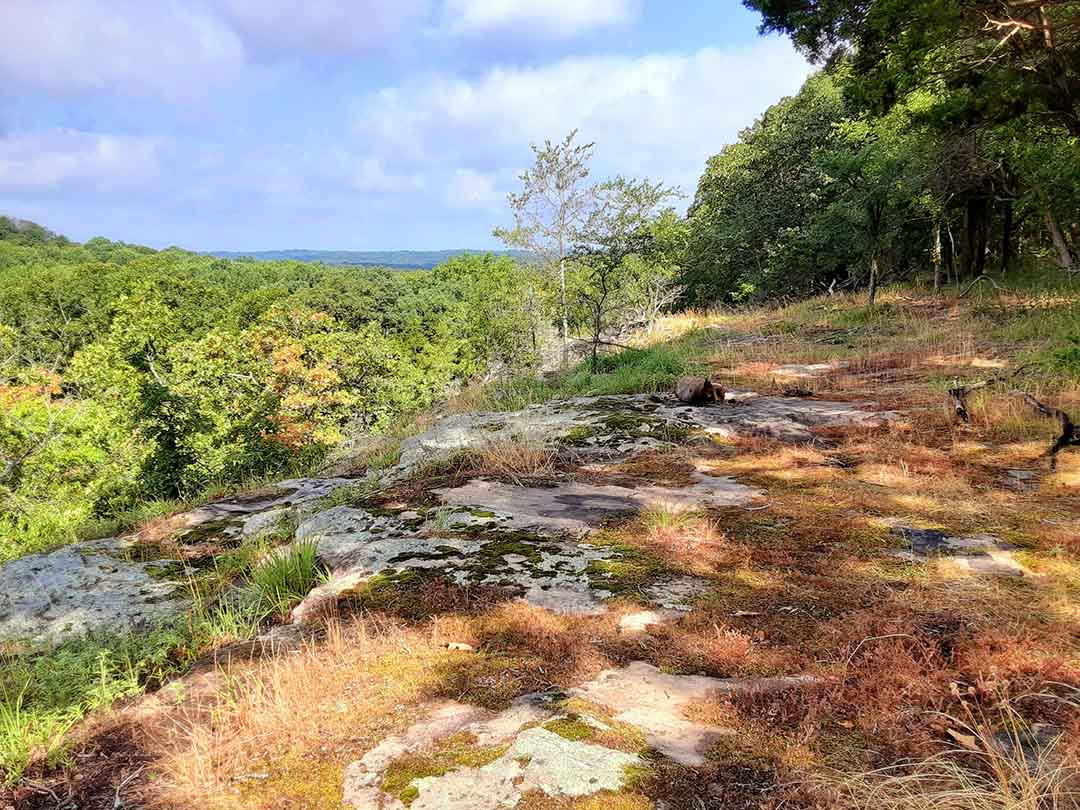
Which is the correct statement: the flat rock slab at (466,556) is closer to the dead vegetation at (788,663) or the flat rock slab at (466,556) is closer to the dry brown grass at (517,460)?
the dead vegetation at (788,663)

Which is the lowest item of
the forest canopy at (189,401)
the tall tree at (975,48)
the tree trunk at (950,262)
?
the forest canopy at (189,401)

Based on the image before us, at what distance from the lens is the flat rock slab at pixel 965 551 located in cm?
237

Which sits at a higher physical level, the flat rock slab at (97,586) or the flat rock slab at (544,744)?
the flat rock slab at (544,744)

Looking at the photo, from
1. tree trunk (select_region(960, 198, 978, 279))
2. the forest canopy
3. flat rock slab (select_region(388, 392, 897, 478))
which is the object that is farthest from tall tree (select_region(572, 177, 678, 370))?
flat rock slab (select_region(388, 392, 897, 478))

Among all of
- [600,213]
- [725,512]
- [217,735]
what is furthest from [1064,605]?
[600,213]

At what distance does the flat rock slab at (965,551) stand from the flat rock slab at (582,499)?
923 mm

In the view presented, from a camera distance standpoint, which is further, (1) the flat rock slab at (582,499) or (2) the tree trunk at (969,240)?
(2) the tree trunk at (969,240)

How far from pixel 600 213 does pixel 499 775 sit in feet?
85.2

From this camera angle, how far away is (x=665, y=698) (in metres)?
1.71

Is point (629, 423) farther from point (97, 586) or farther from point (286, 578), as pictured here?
point (97, 586)

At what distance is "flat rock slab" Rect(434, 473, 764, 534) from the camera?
10.9 ft

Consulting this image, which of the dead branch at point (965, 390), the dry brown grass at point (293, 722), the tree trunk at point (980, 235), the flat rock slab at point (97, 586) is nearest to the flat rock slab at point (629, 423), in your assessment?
the dead branch at point (965, 390)

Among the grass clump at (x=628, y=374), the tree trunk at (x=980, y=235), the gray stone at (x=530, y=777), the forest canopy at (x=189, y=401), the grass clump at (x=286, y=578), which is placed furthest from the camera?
the tree trunk at (x=980, y=235)

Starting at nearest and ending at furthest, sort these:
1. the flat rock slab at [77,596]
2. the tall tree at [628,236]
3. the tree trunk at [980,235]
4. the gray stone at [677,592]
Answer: the gray stone at [677,592] < the flat rock slab at [77,596] < the tree trunk at [980,235] < the tall tree at [628,236]
